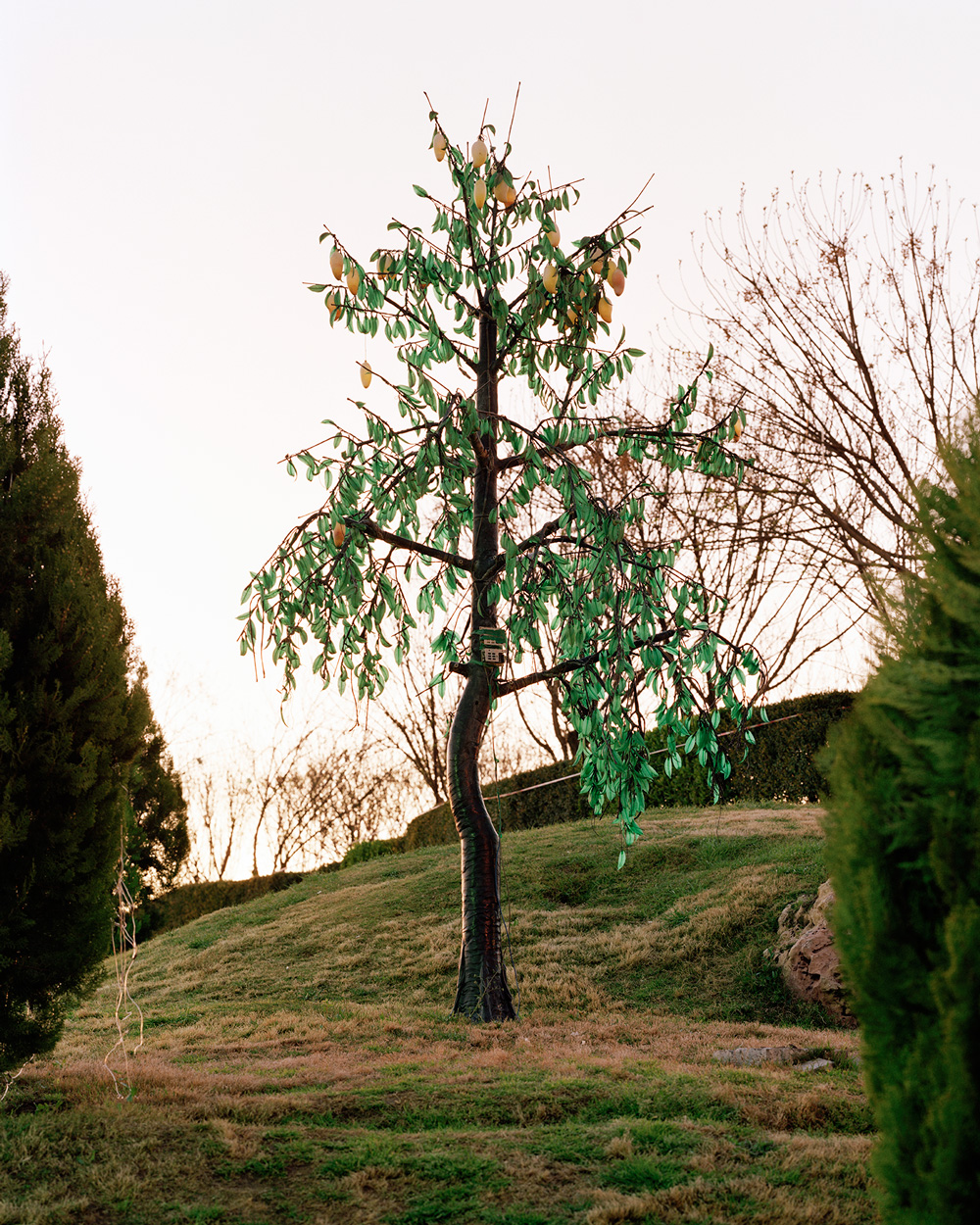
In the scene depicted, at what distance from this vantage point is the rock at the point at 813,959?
760 cm

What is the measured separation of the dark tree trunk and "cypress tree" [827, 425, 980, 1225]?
16.5 ft

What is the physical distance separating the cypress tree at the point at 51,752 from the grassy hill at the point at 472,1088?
634mm

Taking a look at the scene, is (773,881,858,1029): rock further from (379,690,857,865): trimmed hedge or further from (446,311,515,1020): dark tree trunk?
(379,690,857,865): trimmed hedge

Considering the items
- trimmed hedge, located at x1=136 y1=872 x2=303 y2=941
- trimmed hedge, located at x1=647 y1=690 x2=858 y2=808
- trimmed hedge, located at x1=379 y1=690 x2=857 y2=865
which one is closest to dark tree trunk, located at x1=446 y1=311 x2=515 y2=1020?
trimmed hedge, located at x1=379 y1=690 x2=857 y2=865

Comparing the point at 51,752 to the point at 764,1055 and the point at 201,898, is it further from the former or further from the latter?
the point at 201,898

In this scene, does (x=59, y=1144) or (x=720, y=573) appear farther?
(x=720, y=573)

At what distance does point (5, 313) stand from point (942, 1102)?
20.3 feet

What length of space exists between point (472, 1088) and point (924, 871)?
353 cm

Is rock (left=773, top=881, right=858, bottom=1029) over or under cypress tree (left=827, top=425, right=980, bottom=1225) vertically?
under

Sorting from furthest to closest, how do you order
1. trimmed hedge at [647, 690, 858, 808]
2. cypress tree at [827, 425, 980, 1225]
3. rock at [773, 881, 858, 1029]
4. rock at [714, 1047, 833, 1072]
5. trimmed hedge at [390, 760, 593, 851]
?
trimmed hedge at [390, 760, 593, 851] < trimmed hedge at [647, 690, 858, 808] < rock at [773, 881, 858, 1029] < rock at [714, 1047, 833, 1072] < cypress tree at [827, 425, 980, 1225]

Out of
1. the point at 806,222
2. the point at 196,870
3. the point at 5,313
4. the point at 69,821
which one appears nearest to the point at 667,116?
the point at 806,222

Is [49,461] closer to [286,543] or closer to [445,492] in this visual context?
[286,543]

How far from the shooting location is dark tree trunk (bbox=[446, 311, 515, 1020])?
733 cm

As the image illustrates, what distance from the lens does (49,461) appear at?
17.4 feet
